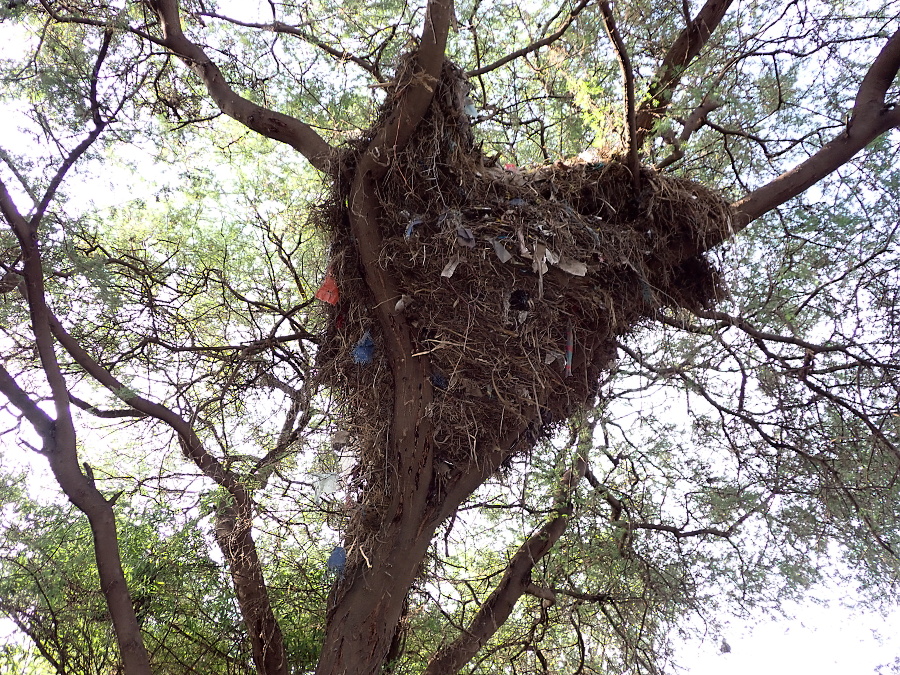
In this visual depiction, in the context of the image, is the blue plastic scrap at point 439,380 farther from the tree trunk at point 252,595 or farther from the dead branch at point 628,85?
the dead branch at point 628,85

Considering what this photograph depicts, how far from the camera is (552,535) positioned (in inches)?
159

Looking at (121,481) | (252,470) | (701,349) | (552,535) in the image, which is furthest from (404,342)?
(121,481)

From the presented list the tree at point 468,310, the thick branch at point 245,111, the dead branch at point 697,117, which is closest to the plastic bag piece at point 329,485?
the tree at point 468,310

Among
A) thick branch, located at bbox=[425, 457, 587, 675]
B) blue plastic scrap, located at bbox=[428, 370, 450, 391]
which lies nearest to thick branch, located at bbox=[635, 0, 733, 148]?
blue plastic scrap, located at bbox=[428, 370, 450, 391]

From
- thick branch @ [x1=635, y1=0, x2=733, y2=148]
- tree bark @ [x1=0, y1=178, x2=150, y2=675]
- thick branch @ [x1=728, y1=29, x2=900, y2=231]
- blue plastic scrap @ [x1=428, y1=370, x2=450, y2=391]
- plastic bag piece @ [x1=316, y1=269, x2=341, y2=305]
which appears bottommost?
tree bark @ [x1=0, y1=178, x2=150, y2=675]

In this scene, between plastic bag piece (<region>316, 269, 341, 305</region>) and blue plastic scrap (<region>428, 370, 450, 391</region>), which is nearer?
blue plastic scrap (<region>428, 370, 450, 391</region>)

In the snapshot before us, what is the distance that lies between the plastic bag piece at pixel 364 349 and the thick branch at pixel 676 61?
168 cm

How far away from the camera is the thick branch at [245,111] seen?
3.23 metres

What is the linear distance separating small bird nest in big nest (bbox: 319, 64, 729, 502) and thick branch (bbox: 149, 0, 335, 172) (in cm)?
25

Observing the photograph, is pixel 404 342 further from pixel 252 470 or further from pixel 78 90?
pixel 78 90

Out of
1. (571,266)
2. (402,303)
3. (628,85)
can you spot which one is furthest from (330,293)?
(628,85)

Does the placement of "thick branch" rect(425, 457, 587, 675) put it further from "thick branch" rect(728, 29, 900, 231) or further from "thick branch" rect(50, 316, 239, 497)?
"thick branch" rect(728, 29, 900, 231)

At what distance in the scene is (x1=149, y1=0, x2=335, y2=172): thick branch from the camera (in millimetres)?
3232

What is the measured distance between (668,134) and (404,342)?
2219 mm
